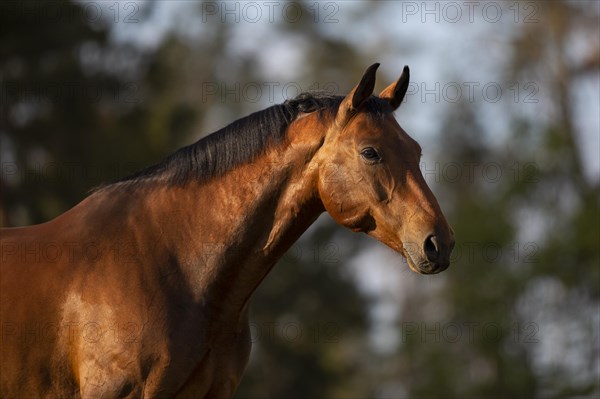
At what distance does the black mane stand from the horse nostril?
1015 mm

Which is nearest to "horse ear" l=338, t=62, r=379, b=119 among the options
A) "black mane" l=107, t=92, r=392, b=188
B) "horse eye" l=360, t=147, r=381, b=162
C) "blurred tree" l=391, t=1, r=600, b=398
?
"black mane" l=107, t=92, r=392, b=188

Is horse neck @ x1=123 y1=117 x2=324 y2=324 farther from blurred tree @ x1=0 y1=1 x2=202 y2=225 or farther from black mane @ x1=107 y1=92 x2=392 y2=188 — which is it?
blurred tree @ x1=0 y1=1 x2=202 y2=225

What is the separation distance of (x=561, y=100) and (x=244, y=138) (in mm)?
25886

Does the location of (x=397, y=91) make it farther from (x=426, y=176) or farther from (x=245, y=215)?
(x=426, y=176)

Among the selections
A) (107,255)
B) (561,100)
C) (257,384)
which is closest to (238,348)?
(107,255)

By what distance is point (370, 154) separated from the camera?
6312 millimetres

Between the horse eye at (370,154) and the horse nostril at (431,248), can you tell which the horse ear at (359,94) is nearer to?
the horse eye at (370,154)

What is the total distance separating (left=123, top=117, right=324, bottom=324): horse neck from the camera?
21.2ft

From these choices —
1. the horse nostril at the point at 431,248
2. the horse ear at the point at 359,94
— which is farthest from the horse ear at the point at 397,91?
the horse nostril at the point at 431,248

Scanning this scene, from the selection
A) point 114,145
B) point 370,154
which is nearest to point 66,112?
point 114,145

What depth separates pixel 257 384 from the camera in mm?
29766

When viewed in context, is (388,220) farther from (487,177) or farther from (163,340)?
(487,177)

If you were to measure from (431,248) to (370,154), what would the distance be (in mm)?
742

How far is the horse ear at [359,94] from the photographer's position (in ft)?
20.8
